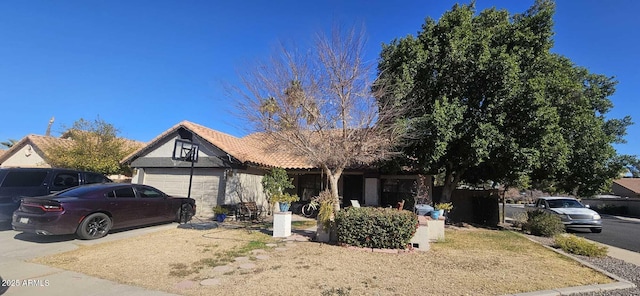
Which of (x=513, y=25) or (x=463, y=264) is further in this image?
(x=513, y=25)

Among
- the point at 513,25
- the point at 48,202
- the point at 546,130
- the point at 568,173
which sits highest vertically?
the point at 513,25

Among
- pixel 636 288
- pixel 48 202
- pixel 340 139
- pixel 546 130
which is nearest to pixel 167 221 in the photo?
pixel 48 202

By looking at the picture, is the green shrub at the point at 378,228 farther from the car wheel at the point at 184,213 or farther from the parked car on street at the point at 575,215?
the parked car on street at the point at 575,215

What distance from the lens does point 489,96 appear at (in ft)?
39.7

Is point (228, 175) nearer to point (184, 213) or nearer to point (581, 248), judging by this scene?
point (184, 213)

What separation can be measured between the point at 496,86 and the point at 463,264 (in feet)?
24.5

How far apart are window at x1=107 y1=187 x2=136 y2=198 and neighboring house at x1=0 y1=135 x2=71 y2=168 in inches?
600

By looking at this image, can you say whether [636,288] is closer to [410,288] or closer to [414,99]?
[410,288]

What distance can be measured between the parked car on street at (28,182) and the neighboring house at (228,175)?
15.1 ft

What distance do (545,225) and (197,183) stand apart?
1500cm

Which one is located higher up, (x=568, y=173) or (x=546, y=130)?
(x=546, y=130)

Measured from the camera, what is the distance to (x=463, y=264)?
23.2 feet

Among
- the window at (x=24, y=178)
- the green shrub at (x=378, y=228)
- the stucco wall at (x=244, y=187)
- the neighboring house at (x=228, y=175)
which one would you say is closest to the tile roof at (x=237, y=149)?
the neighboring house at (x=228, y=175)

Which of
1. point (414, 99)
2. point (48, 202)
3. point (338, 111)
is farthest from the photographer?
point (414, 99)
